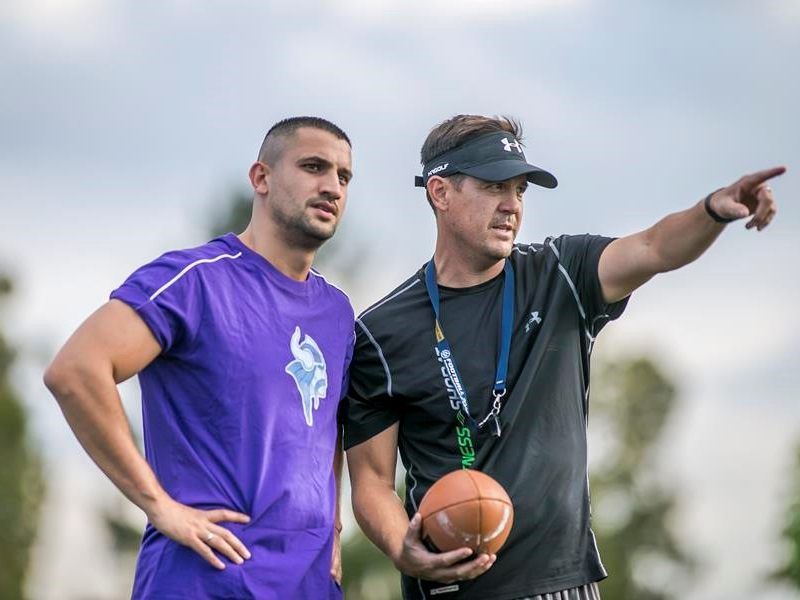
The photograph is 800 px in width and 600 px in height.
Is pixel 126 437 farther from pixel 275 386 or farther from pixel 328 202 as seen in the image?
pixel 328 202

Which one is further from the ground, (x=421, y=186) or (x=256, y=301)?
(x=421, y=186)

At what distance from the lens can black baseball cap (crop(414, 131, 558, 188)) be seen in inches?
322

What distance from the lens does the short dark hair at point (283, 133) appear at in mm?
8039

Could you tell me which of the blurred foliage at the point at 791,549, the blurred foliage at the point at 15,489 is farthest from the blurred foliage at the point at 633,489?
the blurred foliage at the point at 15,489

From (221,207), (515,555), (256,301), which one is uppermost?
(221,207)

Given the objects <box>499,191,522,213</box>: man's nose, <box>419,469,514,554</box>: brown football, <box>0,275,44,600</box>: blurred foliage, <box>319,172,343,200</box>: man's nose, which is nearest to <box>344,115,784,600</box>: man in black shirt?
<box>499,191,522,213</box>: man's nose

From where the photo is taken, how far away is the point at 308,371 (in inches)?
304

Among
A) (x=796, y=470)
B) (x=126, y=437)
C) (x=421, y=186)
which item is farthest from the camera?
(x=796, y=470)

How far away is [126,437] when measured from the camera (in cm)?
708

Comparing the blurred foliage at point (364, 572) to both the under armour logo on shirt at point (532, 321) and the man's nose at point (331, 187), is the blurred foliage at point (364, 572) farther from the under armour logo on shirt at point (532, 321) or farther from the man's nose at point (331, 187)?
the man's nose at point (331, 187)

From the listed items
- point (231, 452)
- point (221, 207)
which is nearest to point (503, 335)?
point (231, 452)

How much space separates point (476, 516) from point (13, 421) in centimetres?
3810

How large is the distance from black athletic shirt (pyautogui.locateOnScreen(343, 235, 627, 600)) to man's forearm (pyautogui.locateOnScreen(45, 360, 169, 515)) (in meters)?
1.53

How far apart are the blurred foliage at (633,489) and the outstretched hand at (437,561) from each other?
3803cm
